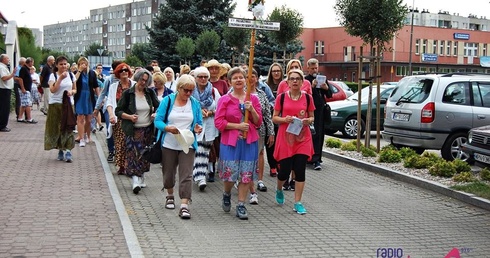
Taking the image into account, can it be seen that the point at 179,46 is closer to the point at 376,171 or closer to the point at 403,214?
the point at 376,171

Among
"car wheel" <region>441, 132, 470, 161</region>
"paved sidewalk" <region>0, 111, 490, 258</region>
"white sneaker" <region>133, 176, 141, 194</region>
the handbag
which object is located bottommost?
"paved sidewalk" <region>0, 111, 490, 258</region>

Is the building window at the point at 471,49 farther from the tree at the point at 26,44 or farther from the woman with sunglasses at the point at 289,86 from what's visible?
the woman with sunglasses at the point at 289,86

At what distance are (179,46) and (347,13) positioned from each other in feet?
86.6

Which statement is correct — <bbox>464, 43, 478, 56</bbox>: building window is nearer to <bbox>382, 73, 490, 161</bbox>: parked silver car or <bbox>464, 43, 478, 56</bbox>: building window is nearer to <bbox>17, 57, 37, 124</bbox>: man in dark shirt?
<bbox>17, 57, 37, 124</bbox>: man in dark shirt

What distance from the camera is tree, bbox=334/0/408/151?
13.8 meters

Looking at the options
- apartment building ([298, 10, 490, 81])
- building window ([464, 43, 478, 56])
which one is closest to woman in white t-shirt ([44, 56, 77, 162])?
apartment building ([298, 10, 490, 81])

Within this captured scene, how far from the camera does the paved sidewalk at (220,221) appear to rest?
663cm

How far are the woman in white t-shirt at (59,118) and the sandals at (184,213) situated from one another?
4.82 meters

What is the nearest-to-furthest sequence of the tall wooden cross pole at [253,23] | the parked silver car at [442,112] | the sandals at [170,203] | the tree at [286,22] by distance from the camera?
the tall wooden cross pole at [253,23] < the sandals at [170,203] < the parked silver car at [442,112] < the tree at [286,22]

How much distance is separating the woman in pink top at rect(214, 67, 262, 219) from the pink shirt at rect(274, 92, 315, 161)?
51 cm

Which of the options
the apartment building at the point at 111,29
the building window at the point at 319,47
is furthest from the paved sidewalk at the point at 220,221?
the apartment building at the point at 111,29

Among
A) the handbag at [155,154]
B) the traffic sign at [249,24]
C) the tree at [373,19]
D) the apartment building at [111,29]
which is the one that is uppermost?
the apartment building at [111,29]

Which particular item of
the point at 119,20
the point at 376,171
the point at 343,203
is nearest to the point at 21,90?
the point at 376,171

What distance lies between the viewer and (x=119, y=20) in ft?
431
